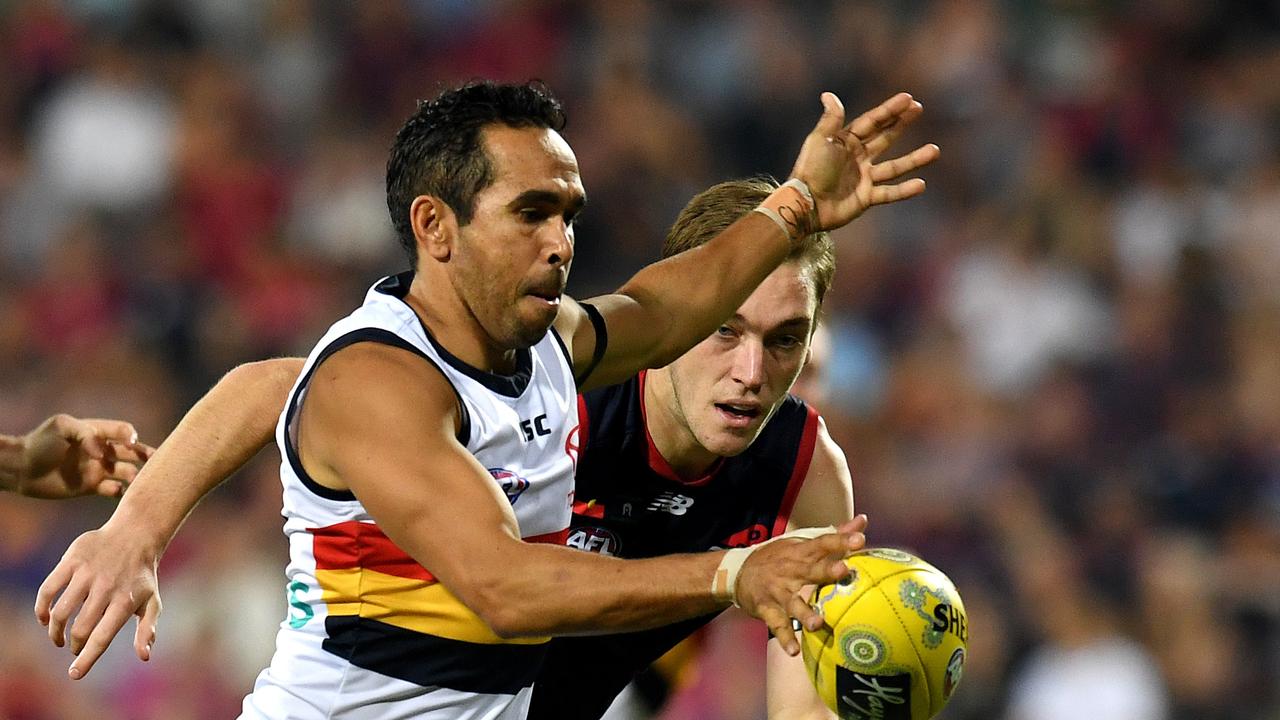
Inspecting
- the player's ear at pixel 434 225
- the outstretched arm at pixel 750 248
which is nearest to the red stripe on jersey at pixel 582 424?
the outstretched arm at pixel 750 248

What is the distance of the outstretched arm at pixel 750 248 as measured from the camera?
416 cm

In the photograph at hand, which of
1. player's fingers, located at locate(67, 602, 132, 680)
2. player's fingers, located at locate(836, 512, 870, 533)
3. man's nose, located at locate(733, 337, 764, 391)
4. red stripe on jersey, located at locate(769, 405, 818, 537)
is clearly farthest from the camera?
red stripe on jersey, located at locate(769, 405, 818, 537)

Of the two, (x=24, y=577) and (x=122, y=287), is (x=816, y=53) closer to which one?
(x=122, y=287)

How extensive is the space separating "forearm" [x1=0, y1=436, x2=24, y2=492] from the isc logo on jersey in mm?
1493

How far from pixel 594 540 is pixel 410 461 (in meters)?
1.64

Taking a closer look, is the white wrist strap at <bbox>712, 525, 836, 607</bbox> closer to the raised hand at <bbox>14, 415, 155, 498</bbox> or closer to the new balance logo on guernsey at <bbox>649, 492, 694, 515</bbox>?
the new balance logo on guernsey at <bbox>649, 492, 694, 515</bbox>

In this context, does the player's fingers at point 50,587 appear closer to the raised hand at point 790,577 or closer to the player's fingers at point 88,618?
the player's fingers at point 88,618

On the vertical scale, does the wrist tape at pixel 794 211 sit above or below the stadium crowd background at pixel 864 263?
above

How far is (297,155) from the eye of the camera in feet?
34.9

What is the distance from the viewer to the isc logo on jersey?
15.3 feet

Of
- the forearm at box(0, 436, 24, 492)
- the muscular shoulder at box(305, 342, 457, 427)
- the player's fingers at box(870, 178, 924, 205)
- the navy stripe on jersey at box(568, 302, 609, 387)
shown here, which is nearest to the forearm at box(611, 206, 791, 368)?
the navy stripe on jersey at box(568, 302, 609, 387)

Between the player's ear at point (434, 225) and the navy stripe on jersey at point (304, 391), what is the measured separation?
25cm

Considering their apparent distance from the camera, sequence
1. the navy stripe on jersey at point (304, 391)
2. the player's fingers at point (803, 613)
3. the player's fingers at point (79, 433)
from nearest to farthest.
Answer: the player's fingers at point (803, 613)
the navy stripe on jersey at point (304, 391)
the player's fingers at point (79, 433)

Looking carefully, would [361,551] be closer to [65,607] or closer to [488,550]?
[488,550]
